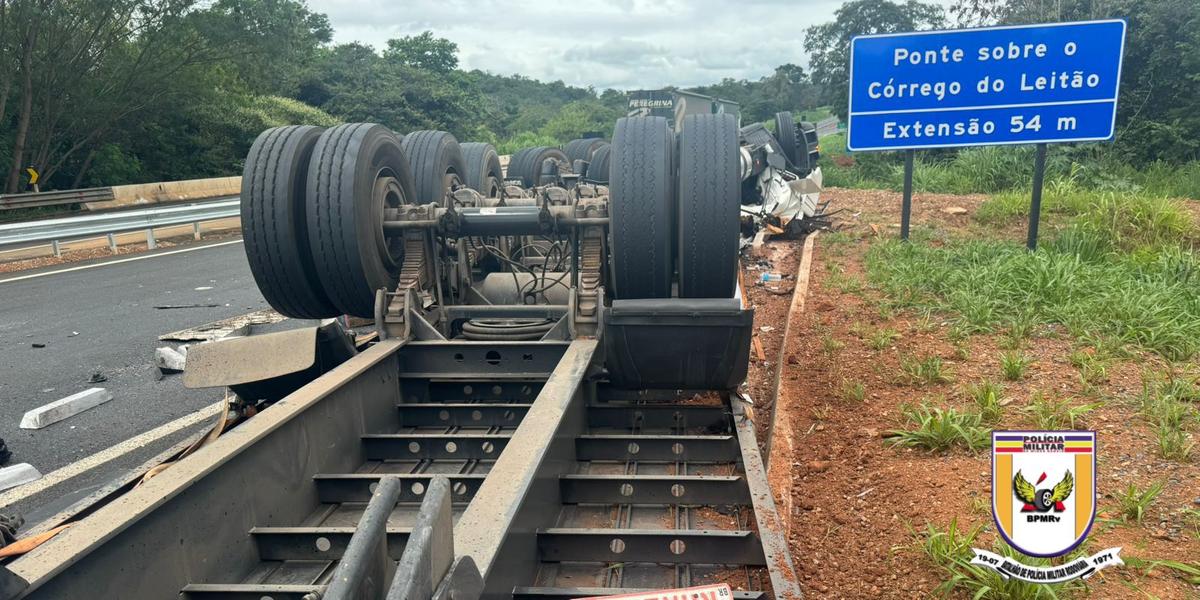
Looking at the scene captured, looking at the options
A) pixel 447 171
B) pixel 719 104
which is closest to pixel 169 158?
pixel 719 104

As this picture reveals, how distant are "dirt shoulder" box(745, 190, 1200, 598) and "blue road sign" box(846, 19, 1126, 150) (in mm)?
3699

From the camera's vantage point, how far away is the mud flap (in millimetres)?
3834

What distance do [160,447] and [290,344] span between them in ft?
4.87

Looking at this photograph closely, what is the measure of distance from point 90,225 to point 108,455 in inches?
394

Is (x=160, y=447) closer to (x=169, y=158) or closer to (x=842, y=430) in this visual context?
(x=842, y=430)

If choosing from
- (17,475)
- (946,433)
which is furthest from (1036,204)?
(17,475)

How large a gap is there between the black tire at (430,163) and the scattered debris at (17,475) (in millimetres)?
3086

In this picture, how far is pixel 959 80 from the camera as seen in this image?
965 centimetres

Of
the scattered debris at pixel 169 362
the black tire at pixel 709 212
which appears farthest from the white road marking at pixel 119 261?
the black tire at pixel 709 212

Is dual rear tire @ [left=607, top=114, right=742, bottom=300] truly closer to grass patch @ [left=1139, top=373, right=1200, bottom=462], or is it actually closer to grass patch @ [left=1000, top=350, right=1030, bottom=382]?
grass patch @ [left=1000, top=350, right=1030, bottom=382]

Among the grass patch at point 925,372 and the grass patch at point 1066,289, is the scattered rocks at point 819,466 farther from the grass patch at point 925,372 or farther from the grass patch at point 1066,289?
the grass patch at point 1066,289

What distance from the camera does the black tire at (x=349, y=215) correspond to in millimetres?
4305

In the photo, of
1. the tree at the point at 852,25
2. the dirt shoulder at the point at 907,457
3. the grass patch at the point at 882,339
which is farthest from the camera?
the tree at the point at 852,25

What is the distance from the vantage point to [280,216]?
4.32m
